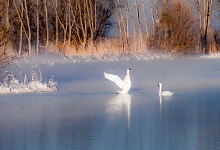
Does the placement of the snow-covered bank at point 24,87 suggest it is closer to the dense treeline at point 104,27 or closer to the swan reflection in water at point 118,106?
the swan reflection in water at point 118,106

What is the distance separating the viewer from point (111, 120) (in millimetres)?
10695

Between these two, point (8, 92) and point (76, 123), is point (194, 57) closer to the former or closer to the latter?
point (8, 92)

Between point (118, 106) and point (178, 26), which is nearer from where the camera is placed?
point (118, 106)

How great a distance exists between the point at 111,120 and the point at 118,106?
2.14 m

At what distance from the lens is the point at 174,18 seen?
4253 cm

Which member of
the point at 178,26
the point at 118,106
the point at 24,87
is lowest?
the point at 118,106

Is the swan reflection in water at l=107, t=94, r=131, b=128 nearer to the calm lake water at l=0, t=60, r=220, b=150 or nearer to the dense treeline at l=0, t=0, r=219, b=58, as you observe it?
the calm lake water at l=0, t=60, r=220, b=150

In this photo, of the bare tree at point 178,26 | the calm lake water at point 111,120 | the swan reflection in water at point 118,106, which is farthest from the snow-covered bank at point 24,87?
the bare tree at point 178,26

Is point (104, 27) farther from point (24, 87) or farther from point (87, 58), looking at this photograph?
point (24, 87)

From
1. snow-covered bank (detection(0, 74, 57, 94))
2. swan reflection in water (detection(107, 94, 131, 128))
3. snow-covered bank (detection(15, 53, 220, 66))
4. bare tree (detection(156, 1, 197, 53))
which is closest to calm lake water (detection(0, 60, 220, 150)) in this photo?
swan reflection in water (detection(107, 94, 131, 128))

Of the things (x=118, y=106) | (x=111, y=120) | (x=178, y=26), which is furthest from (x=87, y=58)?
(x=111, y=120)

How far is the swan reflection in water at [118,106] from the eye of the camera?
11.3 m

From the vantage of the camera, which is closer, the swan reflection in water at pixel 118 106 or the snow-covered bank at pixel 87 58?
the swan reflection in water at pixel 118 106

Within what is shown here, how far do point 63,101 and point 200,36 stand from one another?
3483 cm
